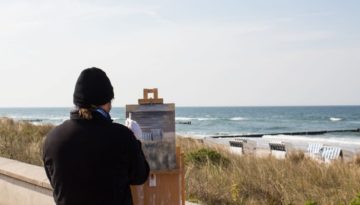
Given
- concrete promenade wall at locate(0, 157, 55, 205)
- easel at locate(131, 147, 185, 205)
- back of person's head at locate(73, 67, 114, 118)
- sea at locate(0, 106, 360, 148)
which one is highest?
back of person's head at locate(73, 67, 114, 118)

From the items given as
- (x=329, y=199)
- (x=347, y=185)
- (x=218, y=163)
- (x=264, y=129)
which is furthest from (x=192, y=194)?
(x=264, y=129)

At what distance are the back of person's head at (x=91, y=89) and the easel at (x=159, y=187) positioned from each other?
98 centimetres

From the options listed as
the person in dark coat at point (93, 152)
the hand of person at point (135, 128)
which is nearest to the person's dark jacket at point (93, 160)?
the person in dark coat at point (93, 152)

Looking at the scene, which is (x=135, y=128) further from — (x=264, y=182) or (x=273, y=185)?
(x=264, y=182)

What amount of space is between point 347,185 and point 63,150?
5419 mm

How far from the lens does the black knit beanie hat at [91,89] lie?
302 cm

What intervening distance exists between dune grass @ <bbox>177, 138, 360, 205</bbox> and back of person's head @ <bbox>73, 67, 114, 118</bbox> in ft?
11.0

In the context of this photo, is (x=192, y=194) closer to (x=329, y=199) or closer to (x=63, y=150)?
(x=329, y=199)

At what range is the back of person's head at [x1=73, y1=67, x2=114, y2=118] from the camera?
3.02 meters

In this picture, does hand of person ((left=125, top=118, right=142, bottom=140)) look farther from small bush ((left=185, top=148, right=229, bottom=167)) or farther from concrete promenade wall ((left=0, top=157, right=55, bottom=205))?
small bush ((left=185, top=148, right=229, bottom=167))

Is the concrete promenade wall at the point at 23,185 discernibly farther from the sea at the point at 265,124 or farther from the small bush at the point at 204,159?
the sea at the point at 265,124

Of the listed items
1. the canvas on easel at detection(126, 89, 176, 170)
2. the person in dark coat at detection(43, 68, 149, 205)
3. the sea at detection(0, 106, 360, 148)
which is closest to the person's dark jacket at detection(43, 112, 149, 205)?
the person in dark coat at detection(43, 68, 149, 205)

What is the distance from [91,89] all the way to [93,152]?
36cm

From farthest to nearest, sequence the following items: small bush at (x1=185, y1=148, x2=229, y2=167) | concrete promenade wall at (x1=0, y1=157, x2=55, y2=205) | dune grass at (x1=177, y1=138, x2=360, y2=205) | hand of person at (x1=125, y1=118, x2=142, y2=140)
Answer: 1. small bush at (x1=185, y1=148, x2=229, y2=167)
2. dune grass at (x1=177, y1=138, x2=360, y2=205)
3. concrete promenade wall at (x1=0, y1=157, x2=55, y2=205)
4. hand of person at (x1=125, y1=118, x2=142, y2=140)
